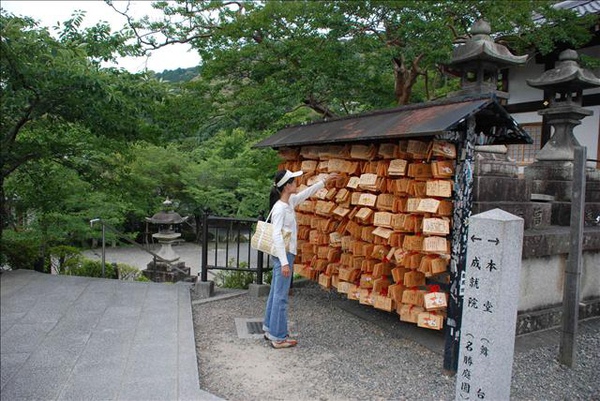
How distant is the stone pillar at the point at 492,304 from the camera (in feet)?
10.8

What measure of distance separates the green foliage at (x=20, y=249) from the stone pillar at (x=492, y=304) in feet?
29.4

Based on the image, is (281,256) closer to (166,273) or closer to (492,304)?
(492,304)

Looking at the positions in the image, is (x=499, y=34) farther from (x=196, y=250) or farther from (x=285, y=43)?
(x=196, y=250)

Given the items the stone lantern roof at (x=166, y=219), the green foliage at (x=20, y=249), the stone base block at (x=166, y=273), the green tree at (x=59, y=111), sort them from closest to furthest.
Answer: the green tree at (x=59, y=111) < the green foliage at (x=20, y=249) < the stone base block at (x=166, y=273) < the stone lantern roof at (x=166, y=219)

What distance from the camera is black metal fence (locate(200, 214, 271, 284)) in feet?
25.4

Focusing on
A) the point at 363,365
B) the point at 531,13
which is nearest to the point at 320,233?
the point at 363,365

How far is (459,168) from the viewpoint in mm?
4684

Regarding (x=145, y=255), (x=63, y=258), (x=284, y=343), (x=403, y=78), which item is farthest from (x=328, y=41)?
(x=145, y=255)

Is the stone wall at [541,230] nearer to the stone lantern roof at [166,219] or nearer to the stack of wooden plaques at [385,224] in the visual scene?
the stack of wooden plaques at [385,224]

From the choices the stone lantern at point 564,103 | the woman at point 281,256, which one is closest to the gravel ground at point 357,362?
the woman at point 281,256

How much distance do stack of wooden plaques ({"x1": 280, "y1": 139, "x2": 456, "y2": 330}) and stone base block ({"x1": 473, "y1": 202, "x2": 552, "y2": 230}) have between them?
0.66m

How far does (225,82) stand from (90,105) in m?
3.77

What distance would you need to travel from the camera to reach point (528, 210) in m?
5.95

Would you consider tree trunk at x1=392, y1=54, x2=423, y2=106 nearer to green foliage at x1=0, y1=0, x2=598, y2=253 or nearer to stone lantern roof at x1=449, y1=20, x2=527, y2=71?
green foliage at x1=0, y1=0, x2=598, y2=253
